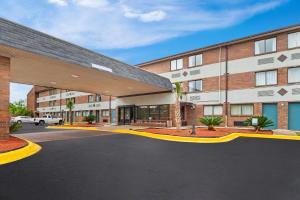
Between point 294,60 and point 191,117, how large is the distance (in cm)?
1348

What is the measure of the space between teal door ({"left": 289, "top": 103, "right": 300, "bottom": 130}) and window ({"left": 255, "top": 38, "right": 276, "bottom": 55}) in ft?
20.7

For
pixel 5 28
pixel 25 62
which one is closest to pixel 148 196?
pixel 5 28

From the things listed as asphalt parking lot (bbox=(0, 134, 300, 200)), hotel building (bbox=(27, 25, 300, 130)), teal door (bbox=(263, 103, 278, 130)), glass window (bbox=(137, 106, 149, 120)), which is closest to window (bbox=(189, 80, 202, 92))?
hotel building (bbox=(27, 25, 300, 130))

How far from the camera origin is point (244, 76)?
23.6m

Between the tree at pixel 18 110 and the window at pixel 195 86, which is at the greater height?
the window at pixel 195 86

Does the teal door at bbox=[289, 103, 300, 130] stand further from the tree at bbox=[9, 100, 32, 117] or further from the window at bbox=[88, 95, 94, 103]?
the tree at bbox=[9, 100, 32, 117]

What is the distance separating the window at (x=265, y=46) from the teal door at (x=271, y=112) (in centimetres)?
597

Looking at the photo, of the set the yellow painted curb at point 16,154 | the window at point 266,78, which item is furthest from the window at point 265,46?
the yellow painted curb at point 16,154

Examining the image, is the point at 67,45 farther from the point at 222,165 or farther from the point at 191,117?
the point at 191,117

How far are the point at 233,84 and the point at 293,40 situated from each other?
7.30 meters

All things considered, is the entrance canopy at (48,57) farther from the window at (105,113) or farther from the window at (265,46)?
the window at (105,113)

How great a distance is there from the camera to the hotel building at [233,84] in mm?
20688

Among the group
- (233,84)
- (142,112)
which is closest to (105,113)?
(142,112)

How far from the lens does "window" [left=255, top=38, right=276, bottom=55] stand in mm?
21906
